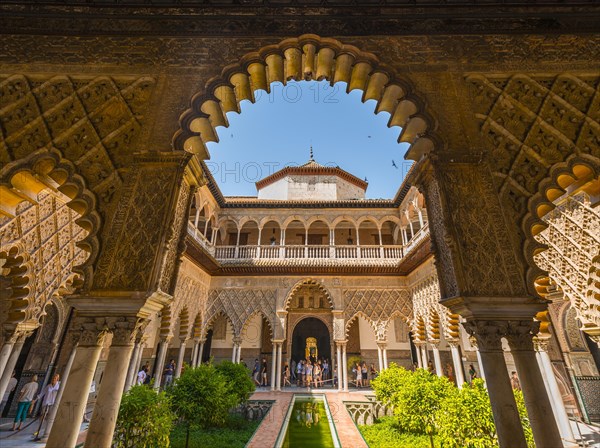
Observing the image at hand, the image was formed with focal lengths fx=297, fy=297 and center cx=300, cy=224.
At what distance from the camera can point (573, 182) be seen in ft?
10.2

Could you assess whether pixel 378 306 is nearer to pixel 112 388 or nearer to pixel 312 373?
pixel 312 373

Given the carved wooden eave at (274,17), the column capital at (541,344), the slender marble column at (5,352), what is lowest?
the slender marble column at (5,352)

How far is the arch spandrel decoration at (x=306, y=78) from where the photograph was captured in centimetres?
323

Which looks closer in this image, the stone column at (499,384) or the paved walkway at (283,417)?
the stone column at (499,384)

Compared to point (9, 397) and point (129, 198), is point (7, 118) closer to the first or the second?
point (129, 198)

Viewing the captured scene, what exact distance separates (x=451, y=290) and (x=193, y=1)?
437 cm

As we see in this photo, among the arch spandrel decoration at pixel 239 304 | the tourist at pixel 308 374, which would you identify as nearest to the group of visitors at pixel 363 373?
the tourist at pixel 308 374

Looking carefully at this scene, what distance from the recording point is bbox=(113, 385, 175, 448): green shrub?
12.1 feet

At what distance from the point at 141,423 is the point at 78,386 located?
201 centimetres

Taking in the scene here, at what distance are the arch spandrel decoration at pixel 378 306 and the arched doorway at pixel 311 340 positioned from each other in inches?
117

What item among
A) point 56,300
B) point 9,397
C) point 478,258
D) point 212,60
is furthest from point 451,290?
point 9,397

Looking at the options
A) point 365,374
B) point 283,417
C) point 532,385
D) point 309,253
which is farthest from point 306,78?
point 365,374

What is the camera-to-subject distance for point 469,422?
3.79 metres

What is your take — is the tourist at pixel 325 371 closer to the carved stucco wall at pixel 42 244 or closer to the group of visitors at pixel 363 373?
the group of visitors at pixel 363 373
